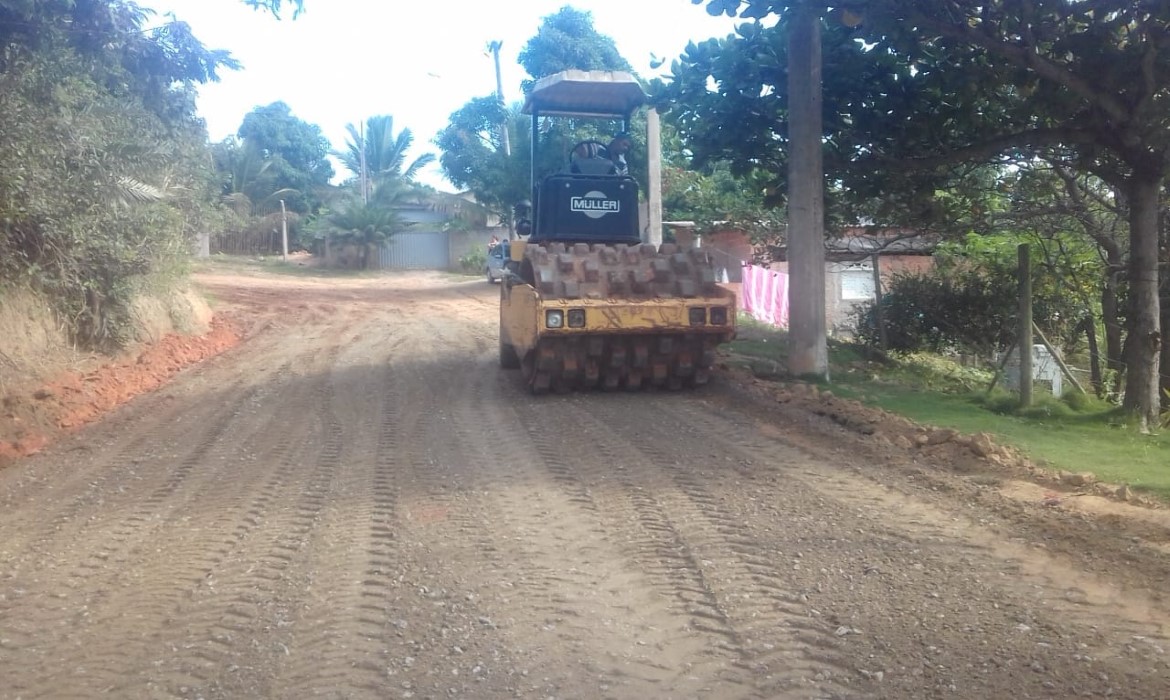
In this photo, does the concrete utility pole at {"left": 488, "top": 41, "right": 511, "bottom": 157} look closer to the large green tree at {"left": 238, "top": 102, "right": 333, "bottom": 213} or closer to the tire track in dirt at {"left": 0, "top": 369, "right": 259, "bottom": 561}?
the large green tree at {"left": 238, "top": 102, "right": 333, "bottom": 213}

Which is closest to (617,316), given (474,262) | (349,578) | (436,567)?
(436,567)

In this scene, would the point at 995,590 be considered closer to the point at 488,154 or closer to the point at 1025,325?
the point at 1025,325

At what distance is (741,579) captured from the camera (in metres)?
5.65

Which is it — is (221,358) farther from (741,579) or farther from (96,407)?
(741,579)

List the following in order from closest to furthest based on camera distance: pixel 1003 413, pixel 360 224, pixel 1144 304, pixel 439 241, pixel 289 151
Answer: pixel 1144 304, pixel 1003 413, pixel 360 224, pixel 439 241, pixel 289 151

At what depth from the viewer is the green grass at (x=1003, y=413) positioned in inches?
324

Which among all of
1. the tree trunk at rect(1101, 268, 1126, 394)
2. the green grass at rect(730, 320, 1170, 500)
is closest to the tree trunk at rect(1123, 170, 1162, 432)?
the green grass at rect(730, 320, 1170, 500)

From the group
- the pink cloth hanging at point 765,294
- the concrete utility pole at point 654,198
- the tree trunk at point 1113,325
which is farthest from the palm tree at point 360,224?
the tree trunk at point 1113,325

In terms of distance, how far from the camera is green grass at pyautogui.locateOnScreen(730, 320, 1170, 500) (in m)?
8.22

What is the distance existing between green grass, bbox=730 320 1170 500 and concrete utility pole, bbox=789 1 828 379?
48 cm

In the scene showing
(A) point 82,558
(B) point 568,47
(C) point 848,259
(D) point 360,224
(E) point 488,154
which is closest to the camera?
(A) point 82,558

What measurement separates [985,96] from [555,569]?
903 cm

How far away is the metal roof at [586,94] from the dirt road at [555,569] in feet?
15.3

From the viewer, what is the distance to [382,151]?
162ft
